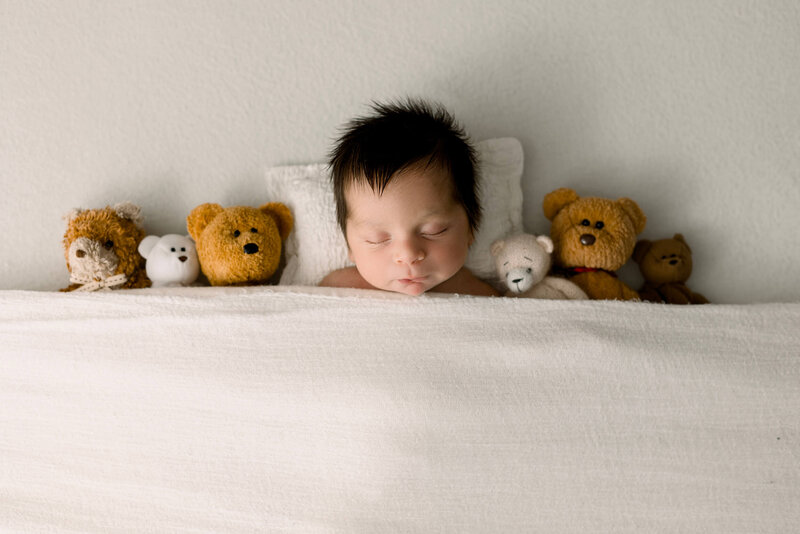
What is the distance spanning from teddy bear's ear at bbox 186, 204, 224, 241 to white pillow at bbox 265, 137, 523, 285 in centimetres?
15

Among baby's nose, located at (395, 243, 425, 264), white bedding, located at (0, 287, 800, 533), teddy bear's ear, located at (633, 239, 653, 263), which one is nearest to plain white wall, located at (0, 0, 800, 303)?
teddy bear's ear, located at (633, 239, 653, 263)

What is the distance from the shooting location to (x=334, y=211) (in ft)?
3.74

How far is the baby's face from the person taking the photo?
0.98 meters

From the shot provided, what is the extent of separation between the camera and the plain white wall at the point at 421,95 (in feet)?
3.86

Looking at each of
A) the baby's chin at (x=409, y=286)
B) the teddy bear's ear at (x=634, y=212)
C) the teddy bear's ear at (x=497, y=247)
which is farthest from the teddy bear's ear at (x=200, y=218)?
the teddy bear's ear at (x=634, y=212)

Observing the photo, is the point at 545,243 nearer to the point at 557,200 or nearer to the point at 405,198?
the point at 557,200

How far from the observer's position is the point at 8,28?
1.23m

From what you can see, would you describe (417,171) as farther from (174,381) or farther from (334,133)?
(174,381)

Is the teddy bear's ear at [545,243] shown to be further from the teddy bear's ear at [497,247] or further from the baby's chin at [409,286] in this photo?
the baby's chin at [409,286]

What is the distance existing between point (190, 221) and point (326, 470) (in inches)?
22.8

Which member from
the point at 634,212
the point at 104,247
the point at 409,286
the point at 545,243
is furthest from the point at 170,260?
the point at 634,212

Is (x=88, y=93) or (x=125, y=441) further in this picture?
(x=88, y=93)

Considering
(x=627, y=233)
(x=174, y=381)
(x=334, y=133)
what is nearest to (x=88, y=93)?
(x=334, y=133)

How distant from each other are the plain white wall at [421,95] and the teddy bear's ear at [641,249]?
4cm
